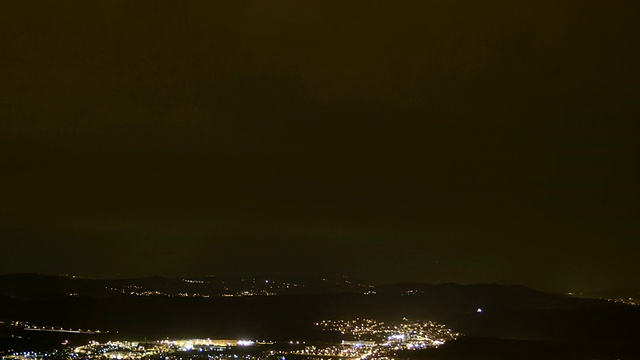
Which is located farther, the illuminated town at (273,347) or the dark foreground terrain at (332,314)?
the dark foreground terrain at (332,314)

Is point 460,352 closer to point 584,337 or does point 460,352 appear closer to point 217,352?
point 584,337

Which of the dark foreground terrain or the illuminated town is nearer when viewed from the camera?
the illuminated town

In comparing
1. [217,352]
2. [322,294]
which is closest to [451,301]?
[322,294]

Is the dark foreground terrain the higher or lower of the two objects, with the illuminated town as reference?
higher

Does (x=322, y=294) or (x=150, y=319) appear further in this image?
(x=322, y=294)

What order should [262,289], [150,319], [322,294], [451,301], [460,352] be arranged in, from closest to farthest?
1. [460,352]
2. [150,319]
3. [451,301]
4. [322,294]
5. [262,289]

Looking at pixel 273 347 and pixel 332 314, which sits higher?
pixel 332 314

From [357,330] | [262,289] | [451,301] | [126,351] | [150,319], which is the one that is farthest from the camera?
[262,289]

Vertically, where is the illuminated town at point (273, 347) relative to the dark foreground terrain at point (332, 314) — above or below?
below

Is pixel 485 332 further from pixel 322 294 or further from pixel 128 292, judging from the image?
pixel 128 292

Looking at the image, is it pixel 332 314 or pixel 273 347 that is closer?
pixel 273 347
